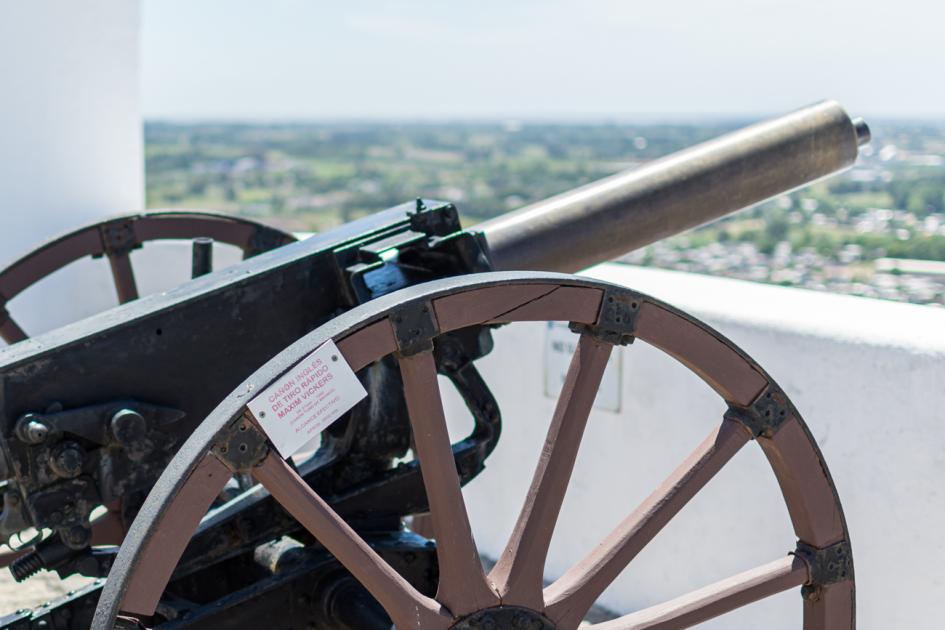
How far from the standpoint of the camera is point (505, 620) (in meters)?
1.99

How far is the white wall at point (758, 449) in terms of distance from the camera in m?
2.85

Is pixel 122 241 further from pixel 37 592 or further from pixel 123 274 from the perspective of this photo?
pixel 37 592

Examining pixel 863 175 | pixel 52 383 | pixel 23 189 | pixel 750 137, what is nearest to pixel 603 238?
pixel 750 137

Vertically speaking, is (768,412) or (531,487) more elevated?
(768,412)

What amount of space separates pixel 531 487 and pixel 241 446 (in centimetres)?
55

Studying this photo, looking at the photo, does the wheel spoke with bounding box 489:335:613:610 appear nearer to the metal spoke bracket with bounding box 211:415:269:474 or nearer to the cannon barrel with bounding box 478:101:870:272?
the metal spoke bracket with bounding box 211:415:269:474

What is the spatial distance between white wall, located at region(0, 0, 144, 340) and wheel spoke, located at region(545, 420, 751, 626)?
10.2 feet

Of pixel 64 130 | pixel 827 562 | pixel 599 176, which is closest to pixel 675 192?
pixel 827 562

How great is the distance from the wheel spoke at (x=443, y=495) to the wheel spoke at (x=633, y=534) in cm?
16

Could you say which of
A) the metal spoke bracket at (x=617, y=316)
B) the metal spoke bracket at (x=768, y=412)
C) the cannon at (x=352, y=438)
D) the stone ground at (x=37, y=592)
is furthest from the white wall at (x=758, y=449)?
the metal spoke bracket at (x=617, y=316)

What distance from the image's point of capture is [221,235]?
3451mm

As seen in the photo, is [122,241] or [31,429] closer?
[31,429]

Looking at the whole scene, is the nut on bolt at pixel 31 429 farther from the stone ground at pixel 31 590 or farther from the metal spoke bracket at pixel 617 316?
the stone ground at pixel 31 590

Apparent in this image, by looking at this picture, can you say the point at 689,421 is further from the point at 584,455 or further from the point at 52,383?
the point at 52,383
